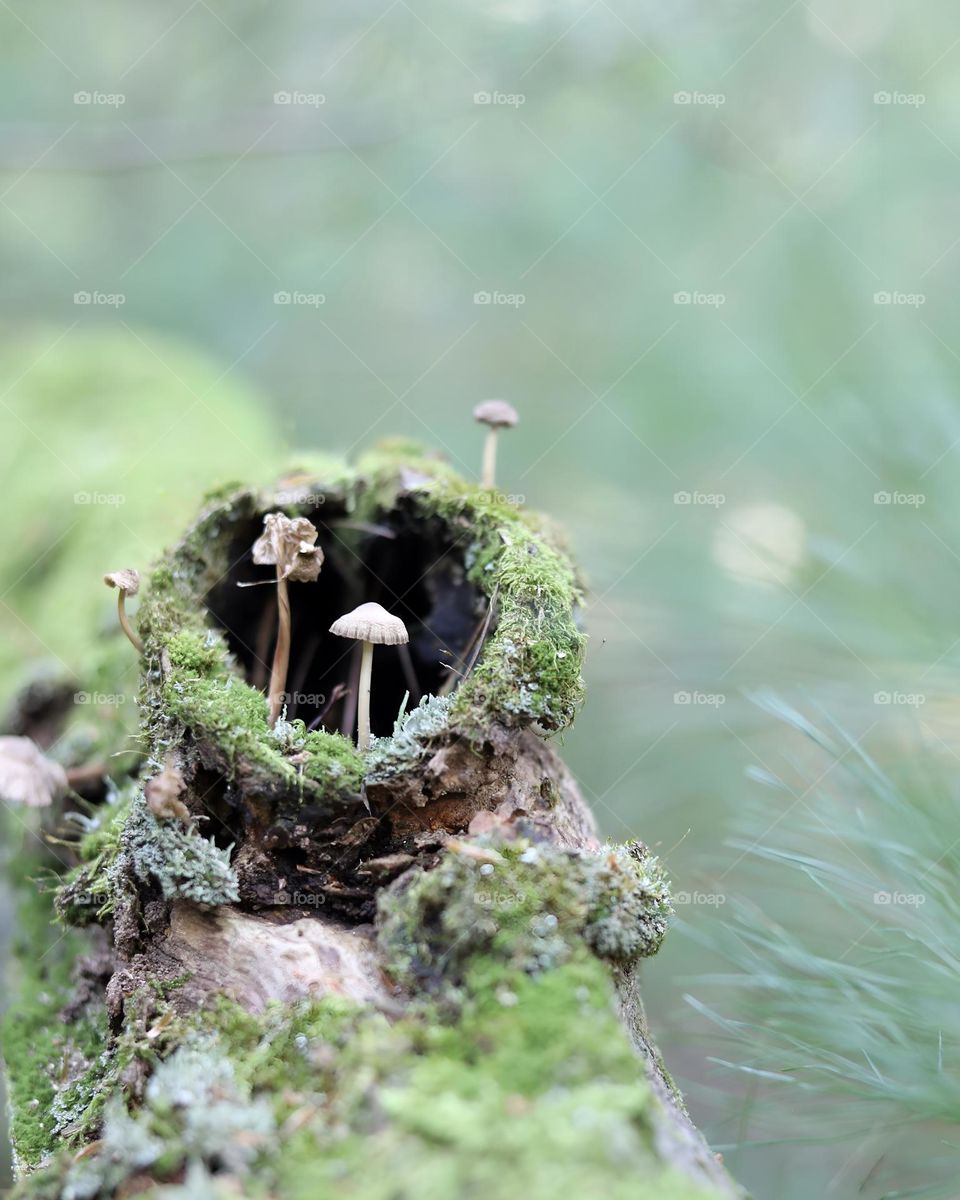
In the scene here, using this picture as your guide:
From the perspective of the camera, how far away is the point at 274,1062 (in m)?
1.44

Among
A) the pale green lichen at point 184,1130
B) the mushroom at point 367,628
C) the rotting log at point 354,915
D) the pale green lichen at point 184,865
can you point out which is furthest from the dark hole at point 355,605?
the pale green lichen at point 184,1130

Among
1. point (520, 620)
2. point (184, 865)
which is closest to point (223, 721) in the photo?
point (184, 865)

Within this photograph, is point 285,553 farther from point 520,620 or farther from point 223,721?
point 520,620

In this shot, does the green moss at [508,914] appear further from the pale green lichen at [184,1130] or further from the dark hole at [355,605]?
the dark hole at [355,605]

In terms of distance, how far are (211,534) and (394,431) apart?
3595 mm

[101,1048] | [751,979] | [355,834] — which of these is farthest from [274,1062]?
[751,979]

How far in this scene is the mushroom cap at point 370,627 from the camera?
1955 millimetres

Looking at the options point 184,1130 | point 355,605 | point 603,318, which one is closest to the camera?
point 184,1130

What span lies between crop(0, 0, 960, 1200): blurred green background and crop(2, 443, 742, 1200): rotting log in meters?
0.52

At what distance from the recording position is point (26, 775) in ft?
7.07

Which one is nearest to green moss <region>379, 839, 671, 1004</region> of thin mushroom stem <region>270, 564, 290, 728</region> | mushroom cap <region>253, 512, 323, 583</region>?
thin mushroom stem <region>270, 564, 290, 728</region>

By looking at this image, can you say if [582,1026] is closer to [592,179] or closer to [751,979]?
[751,979]

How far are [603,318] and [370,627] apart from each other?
14.3ft

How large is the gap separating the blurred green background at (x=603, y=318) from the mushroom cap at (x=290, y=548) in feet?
1.43
